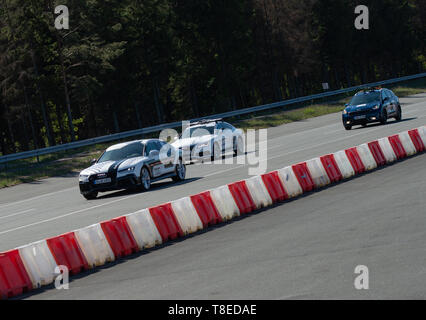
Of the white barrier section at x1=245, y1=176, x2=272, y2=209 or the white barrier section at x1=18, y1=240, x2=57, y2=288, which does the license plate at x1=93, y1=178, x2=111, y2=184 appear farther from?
the white barrier section at x1=18, y1=240, x2=57, y2=288

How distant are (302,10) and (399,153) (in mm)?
62353

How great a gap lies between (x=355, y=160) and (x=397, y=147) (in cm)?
233

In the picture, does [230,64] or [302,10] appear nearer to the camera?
[230,64]

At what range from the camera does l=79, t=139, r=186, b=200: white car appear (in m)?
19.5

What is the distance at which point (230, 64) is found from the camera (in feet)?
239

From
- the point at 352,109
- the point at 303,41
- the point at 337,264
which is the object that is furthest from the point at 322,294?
the point at 303,41

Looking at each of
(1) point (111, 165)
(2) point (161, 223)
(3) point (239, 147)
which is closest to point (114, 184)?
(1) point (111, 165)

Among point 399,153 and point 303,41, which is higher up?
point 303,41

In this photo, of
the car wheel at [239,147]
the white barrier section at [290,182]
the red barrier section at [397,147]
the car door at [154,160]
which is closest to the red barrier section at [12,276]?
the white barrier section at [290,182]

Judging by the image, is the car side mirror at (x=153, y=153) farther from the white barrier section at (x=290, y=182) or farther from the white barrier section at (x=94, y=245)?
the white barrier section at (x=94, y=245)

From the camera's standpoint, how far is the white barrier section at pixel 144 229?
36.1 feet

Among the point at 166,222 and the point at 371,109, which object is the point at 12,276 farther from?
the point at 371,109

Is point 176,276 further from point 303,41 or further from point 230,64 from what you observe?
point 303,41

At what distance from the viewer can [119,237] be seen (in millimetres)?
10695
